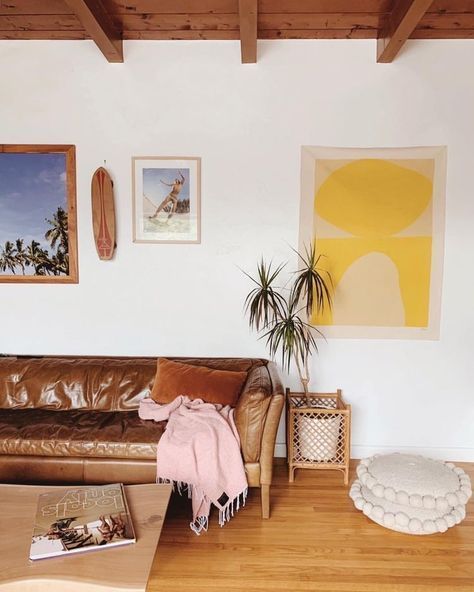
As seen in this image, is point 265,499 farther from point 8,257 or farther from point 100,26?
point 100,26

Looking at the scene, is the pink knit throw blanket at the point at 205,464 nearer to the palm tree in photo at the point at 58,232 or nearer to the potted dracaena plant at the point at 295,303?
the potted dracaena plant at the point at 295,303

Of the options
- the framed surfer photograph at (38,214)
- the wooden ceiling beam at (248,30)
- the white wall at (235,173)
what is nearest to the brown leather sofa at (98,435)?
the white wall at (235,173)

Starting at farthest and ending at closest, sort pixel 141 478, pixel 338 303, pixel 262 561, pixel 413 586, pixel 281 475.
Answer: pixel 338 303
pixel 281 475
pixel 141 478
pixel 262 561
pixel 413 586

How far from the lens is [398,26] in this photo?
2520 mm

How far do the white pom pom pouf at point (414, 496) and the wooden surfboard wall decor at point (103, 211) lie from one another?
6.85 ft

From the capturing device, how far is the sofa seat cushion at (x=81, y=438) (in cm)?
235

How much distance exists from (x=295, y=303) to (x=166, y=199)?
1.10 metres

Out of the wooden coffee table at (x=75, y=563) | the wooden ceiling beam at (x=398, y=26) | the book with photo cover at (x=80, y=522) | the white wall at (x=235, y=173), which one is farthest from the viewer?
the white wall at (x=235, y=173)

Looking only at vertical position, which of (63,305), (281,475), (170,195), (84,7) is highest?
(84,7)

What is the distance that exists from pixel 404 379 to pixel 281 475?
1055 mm

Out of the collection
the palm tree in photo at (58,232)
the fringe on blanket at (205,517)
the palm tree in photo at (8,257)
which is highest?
the palm tree in photo at (58,232)

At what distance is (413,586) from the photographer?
6.11 feet

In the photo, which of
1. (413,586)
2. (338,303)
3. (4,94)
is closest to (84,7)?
(4,94)

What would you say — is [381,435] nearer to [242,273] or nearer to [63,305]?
[242,273]
